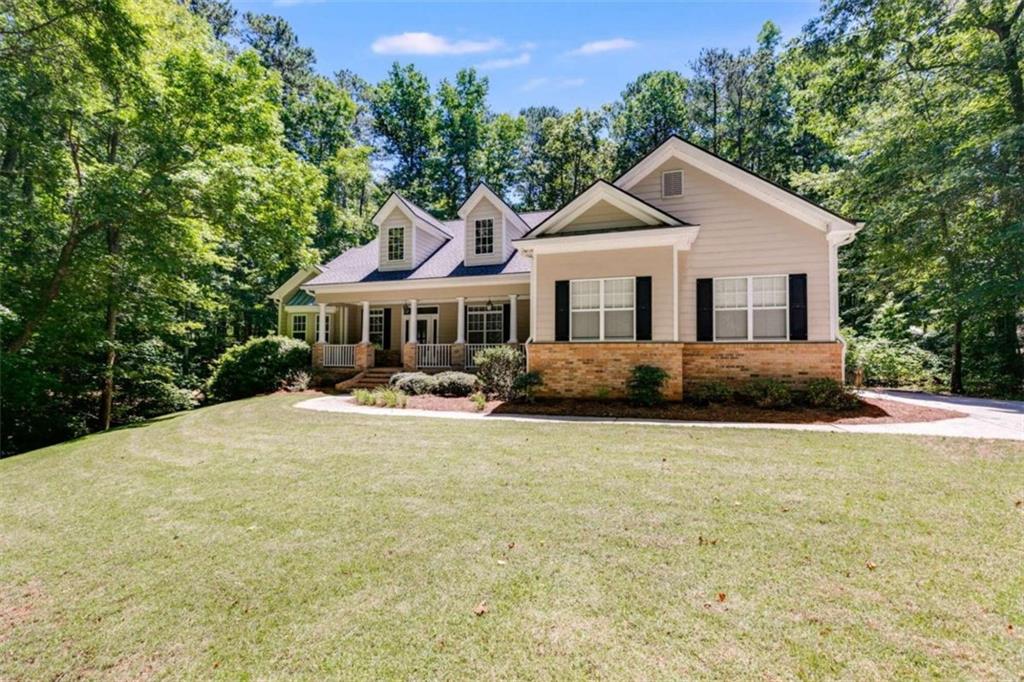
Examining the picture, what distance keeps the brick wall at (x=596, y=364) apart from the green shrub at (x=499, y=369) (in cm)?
89

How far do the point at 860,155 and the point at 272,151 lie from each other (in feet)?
69.9

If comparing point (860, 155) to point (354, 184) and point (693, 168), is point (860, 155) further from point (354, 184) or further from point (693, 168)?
point (354, 184)

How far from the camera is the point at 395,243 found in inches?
769

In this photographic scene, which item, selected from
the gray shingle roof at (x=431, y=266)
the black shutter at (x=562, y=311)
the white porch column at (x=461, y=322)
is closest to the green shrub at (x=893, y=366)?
the black shutter at (x=562, y=311)

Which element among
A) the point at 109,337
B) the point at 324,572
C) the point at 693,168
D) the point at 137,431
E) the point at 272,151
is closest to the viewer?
the point at 324,572

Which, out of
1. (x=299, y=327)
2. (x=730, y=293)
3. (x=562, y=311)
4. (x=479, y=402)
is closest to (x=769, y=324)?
(x=730, y=293)

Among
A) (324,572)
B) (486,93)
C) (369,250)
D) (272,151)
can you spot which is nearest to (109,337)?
(272,151)

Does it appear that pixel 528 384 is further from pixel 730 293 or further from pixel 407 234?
pixel 407 234

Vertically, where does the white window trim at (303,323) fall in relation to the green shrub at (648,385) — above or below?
above

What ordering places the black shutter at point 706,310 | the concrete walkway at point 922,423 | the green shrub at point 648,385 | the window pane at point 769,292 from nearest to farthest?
1. the concrete walkway at point 922,423
2. the green shrub at point 648,385
3. the window pane at point 769,292
4. the black shutter at point 706,310

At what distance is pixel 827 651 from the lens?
8.38 feet

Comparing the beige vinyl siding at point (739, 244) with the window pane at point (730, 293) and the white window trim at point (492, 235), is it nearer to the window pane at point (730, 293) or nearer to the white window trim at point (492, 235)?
the window pane at point (730, 293)

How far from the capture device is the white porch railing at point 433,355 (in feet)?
57.1

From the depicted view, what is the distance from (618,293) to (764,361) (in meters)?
3.98
